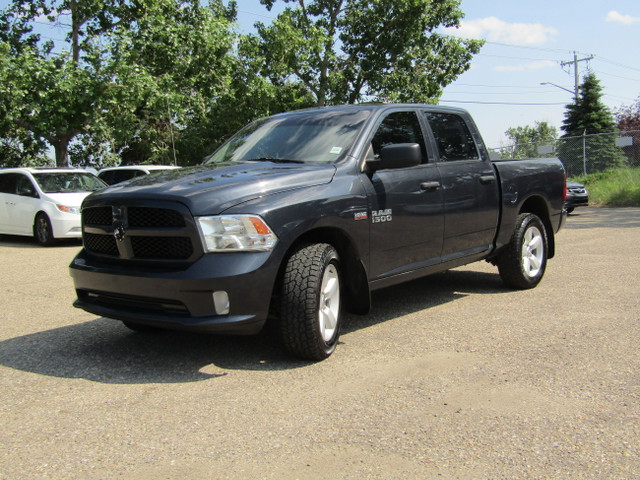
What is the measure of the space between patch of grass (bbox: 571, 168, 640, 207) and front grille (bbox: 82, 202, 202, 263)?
2052 cm

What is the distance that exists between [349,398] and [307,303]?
2.36ft

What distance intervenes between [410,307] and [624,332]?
193cm

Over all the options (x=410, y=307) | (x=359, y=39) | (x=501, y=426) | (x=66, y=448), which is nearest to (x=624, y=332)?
(x=410, y=307)

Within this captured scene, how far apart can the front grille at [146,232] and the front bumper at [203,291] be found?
103mm

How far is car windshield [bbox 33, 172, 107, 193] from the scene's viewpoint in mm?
13984

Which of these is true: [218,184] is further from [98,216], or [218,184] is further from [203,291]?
[98,216]

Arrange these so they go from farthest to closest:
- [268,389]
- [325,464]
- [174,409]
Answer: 1. [268,389]
2. [174,409]
3. [325,464]

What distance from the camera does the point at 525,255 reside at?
7062mm

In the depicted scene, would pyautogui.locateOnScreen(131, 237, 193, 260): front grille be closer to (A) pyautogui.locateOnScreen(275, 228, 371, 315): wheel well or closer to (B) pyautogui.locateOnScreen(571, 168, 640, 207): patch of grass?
(A) pyautogui.locateOnScreen(275, 228, 371, 315): wheel well

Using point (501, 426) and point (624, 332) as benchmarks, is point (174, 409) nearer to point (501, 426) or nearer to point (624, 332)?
point (501, 426)

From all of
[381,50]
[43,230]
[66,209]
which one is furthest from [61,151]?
[381,50]

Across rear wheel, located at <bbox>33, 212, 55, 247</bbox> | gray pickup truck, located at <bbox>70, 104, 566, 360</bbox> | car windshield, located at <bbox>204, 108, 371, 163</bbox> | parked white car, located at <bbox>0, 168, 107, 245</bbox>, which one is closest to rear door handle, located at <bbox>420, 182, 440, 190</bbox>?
gray pickup truck, located at <bbox>70, 104, 566, 360</bbox>

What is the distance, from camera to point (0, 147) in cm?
2509

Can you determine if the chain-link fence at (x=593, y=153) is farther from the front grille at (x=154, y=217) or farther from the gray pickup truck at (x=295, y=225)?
the front grille at (x=154, y=217)
